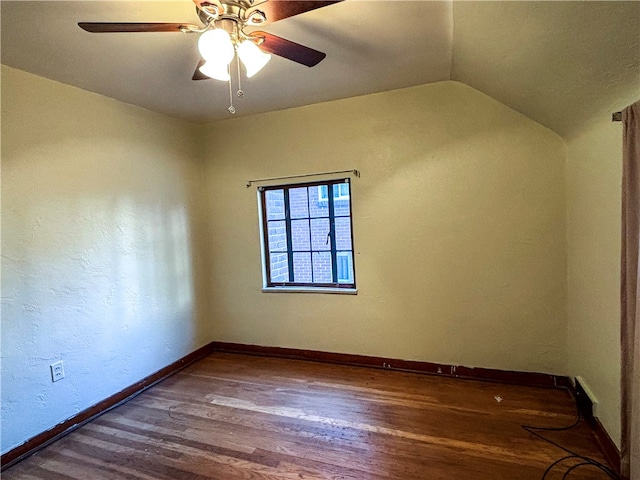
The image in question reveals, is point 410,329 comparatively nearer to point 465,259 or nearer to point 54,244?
point 465,259

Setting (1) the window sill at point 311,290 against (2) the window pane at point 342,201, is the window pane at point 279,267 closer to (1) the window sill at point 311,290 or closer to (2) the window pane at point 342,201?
(1) the window sill at point 311,290

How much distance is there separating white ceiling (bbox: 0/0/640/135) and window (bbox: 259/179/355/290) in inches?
36.1

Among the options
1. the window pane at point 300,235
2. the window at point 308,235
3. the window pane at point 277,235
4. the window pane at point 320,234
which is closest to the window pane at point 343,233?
the window at point 308,235

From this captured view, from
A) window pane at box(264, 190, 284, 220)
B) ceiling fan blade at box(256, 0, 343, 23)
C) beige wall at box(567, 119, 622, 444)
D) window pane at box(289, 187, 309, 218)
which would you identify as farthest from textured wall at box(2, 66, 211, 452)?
beige wall at box(567, 119, 622, 444)

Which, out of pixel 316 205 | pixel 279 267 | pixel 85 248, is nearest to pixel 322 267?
pixel 279 267

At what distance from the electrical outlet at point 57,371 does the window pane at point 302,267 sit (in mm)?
1917

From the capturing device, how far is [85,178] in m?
2.60

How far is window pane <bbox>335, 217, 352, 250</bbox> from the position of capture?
10.8 feet

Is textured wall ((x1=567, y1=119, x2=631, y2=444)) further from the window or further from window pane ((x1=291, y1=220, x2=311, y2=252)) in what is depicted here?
window pane ((x1=291, y1=220, x2=311, y2=252))

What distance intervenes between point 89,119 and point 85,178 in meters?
0.44

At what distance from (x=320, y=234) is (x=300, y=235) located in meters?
0.21

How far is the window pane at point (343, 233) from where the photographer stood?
3.28m

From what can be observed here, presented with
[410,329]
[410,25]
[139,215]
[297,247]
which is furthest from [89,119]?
[410,329]

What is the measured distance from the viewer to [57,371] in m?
2.40
